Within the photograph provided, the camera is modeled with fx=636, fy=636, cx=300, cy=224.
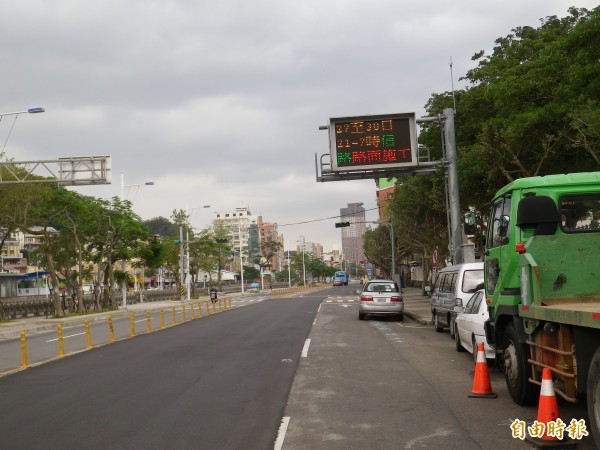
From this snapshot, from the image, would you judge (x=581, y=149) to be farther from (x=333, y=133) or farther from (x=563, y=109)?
(x=333, y=133)

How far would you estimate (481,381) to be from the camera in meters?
9.45

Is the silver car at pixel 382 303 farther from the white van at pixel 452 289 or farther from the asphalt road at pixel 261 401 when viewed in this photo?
the asphalt road at pixel 261 401

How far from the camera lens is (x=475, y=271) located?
1786cm

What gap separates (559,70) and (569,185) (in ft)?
45.5

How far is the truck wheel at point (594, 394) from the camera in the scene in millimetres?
6047

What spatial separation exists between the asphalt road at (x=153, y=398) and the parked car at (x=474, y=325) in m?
3.65

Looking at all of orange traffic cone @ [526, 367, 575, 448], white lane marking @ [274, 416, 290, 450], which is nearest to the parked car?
white lane marking @ [274, 416, 290, 450]

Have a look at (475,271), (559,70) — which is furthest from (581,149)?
(475,271)

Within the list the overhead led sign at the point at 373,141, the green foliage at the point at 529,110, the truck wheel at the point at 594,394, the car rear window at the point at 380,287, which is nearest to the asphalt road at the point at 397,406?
the truck wheel at the point at 594,394

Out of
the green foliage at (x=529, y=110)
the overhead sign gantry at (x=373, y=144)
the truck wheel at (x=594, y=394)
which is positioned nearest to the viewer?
the truck wheel at (x=594, y=394)

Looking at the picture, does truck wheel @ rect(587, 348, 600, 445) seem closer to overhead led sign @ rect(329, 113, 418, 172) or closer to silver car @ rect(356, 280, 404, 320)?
overhead led sign @ rect(329, 113, 418, 172)

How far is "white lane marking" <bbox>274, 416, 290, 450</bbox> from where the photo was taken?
6914 mm

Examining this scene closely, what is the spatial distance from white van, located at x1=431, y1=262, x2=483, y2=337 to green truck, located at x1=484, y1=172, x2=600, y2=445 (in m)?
7.30

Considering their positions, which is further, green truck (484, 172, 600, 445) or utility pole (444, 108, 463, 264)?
utility pole (444, 108, 463, 264)
